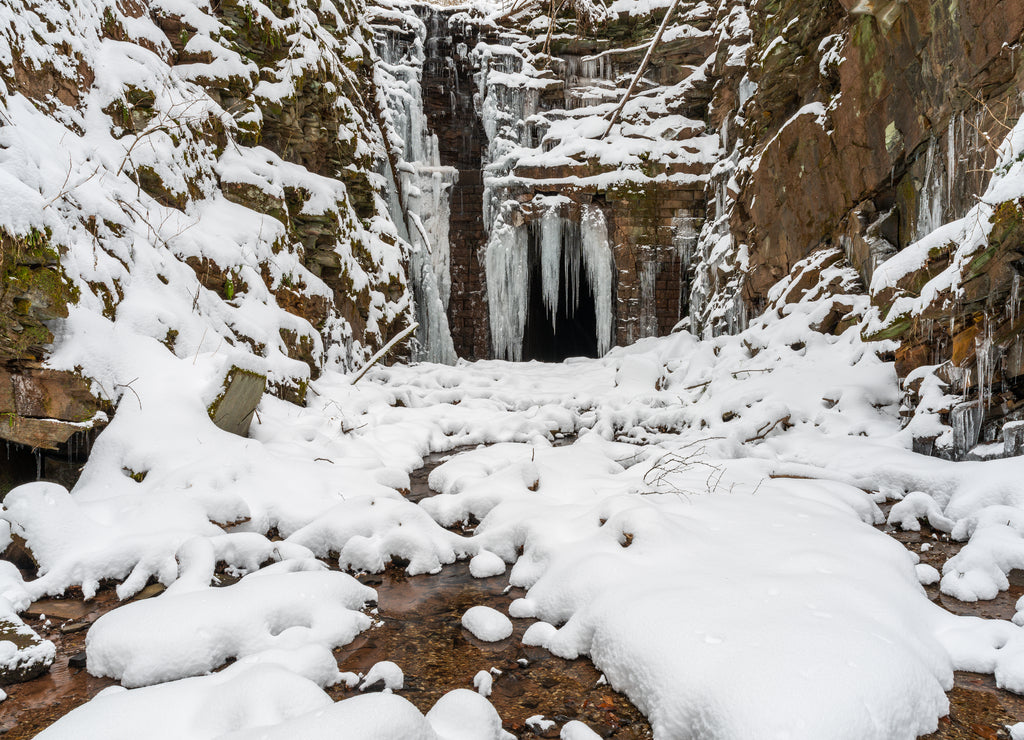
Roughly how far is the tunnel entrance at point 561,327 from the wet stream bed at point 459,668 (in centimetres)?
942

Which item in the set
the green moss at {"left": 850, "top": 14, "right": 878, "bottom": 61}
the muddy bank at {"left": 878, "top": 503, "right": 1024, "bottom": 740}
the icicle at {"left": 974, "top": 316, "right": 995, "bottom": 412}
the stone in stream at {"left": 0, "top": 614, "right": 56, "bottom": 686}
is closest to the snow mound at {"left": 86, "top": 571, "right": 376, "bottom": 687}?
the stone in stream at {"left": 0, "top": 614, "right": 56, "bottom": 686}

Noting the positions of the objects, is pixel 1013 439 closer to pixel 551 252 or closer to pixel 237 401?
pixel 237 401

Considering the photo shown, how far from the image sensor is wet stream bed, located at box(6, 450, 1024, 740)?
158 cm

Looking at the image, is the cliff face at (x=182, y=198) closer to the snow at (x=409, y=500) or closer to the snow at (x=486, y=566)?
the snow at (x=409, y=500)

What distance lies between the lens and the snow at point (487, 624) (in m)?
2.07

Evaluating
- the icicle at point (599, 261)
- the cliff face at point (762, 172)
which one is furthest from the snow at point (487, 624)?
the icicle at point (599, 261)

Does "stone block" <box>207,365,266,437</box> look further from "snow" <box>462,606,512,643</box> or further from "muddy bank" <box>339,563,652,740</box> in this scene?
"snow" <box>462,606,512,643</box>

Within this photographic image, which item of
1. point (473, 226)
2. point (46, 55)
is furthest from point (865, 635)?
point (473, 226)

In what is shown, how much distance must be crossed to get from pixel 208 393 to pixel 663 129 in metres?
9.75

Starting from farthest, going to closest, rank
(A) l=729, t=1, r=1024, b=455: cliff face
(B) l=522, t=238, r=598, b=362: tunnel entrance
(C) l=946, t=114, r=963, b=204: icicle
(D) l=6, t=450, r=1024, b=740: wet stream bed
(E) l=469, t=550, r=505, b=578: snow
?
(B) l=522, t=238, r=598, b=362: tunnel entrance → (C) l=946, t=114, r=963, b=204: icicle → (A) l=729, t=1, r=1024, b=455: cliff face → (E) l=469, t=550, r=505, b=578: snow → (D) l=6, t=450, r=1024, b=740: wet stream bed

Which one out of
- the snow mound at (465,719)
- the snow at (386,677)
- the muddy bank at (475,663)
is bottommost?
the muddy bank at (475,663)

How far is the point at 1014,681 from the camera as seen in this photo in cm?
163

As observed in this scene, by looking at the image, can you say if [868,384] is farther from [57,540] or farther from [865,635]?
[57,540]

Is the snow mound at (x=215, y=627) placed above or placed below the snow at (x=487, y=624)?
above
